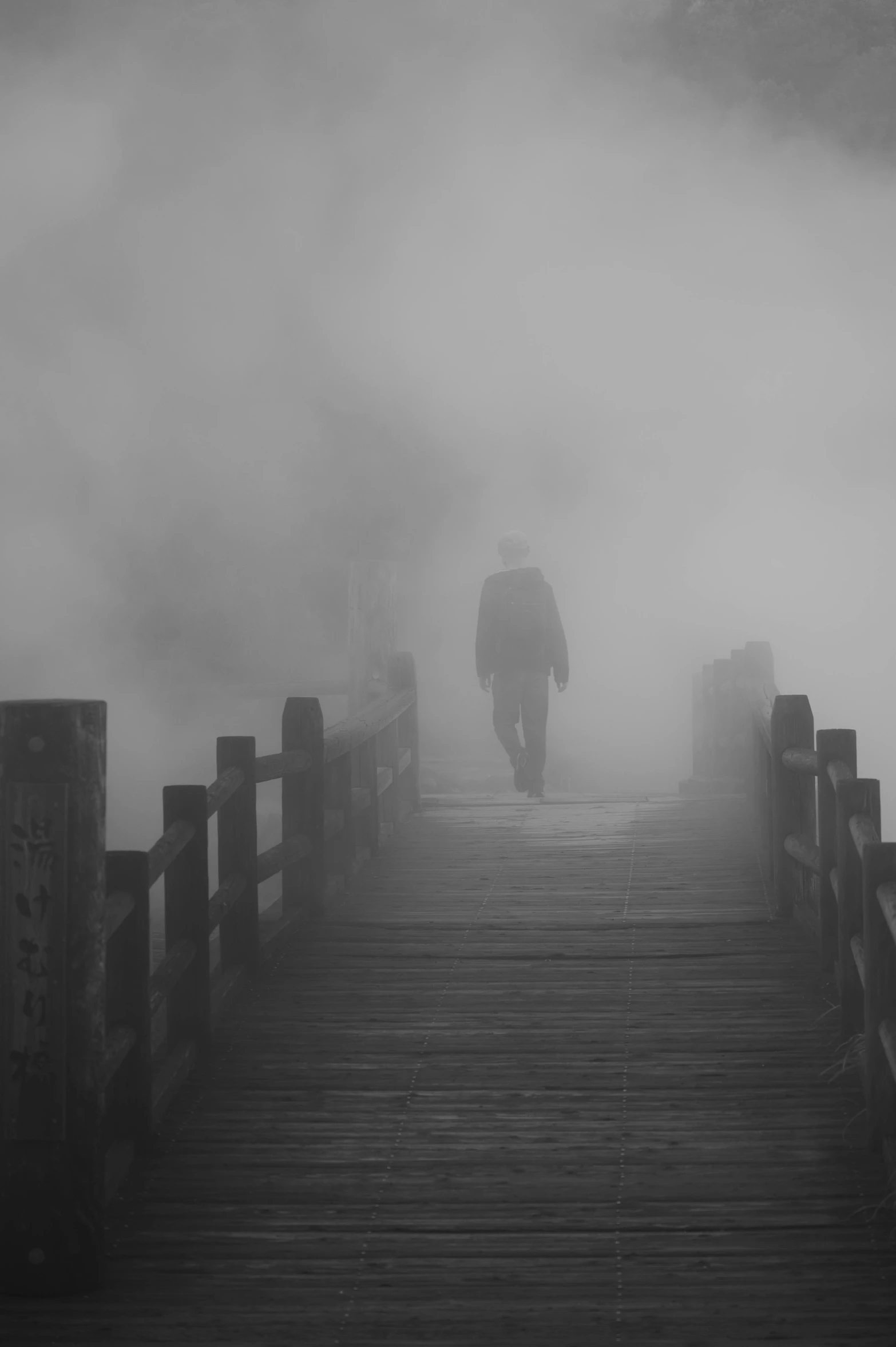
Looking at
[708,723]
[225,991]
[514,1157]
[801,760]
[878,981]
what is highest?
[801,760]

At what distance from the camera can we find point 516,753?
9.93 m

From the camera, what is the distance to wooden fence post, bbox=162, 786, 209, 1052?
4.46 metres

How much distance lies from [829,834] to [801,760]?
658 mm

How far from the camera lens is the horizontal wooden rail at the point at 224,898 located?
4.74 m

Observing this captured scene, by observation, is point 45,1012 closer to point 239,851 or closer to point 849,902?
point 239,851

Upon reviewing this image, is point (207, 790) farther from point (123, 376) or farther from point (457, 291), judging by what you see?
point (457, 291)

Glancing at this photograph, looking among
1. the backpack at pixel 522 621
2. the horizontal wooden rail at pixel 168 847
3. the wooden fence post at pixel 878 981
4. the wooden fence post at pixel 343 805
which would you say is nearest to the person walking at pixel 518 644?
the backpack at pixel 522 621

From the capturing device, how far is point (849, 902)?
4.50 metres

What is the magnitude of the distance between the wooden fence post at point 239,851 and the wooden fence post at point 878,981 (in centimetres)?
209

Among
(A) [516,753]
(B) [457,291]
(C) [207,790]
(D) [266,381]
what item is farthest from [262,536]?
(C) [207,790]

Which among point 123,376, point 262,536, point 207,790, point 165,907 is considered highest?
point 123,376

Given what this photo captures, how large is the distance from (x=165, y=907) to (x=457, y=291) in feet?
44.3

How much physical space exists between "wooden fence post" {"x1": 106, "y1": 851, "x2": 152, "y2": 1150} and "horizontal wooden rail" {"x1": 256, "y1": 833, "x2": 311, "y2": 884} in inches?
53.5

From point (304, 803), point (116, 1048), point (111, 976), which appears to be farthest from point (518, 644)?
point (116, 1048)
